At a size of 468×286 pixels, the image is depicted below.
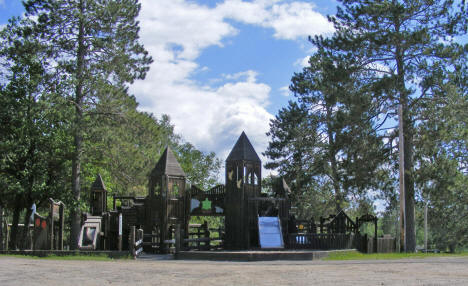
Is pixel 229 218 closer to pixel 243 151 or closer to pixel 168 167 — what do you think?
pixel 243 151

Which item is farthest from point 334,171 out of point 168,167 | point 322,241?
point 168,167

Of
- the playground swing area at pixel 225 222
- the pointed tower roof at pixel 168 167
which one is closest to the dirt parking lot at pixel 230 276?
the playground swing area at pixel 225 222

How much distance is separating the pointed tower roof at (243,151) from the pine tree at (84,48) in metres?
8.40

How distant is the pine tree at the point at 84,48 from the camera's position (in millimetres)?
29625

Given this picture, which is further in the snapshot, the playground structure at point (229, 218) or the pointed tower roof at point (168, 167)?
the pointed tower roof at point (168, 167)

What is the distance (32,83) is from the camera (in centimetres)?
2961

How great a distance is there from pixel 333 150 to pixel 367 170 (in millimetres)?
2982

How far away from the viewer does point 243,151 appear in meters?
25.3

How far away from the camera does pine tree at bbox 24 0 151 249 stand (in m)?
29.6

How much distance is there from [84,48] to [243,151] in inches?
463

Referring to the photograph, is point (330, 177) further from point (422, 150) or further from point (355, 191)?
point (422, 150)

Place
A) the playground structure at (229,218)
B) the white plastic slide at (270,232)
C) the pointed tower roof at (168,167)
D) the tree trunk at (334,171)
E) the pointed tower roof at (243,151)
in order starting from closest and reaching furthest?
1. the white plastic slide at (270,232)
2. the playground structure at (229,218)
3. the pointed tower roof at (243,151)
4. the pointed tower roof at (168,167)
5. the tree trunk at (334,171)

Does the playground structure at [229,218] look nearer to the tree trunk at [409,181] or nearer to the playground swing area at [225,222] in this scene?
the playground swing area at [225,222]

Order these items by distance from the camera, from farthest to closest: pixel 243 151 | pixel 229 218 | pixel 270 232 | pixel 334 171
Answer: pixel 334 171 → pixel 243 151 → pixel 229 218 → pixel 270 232
